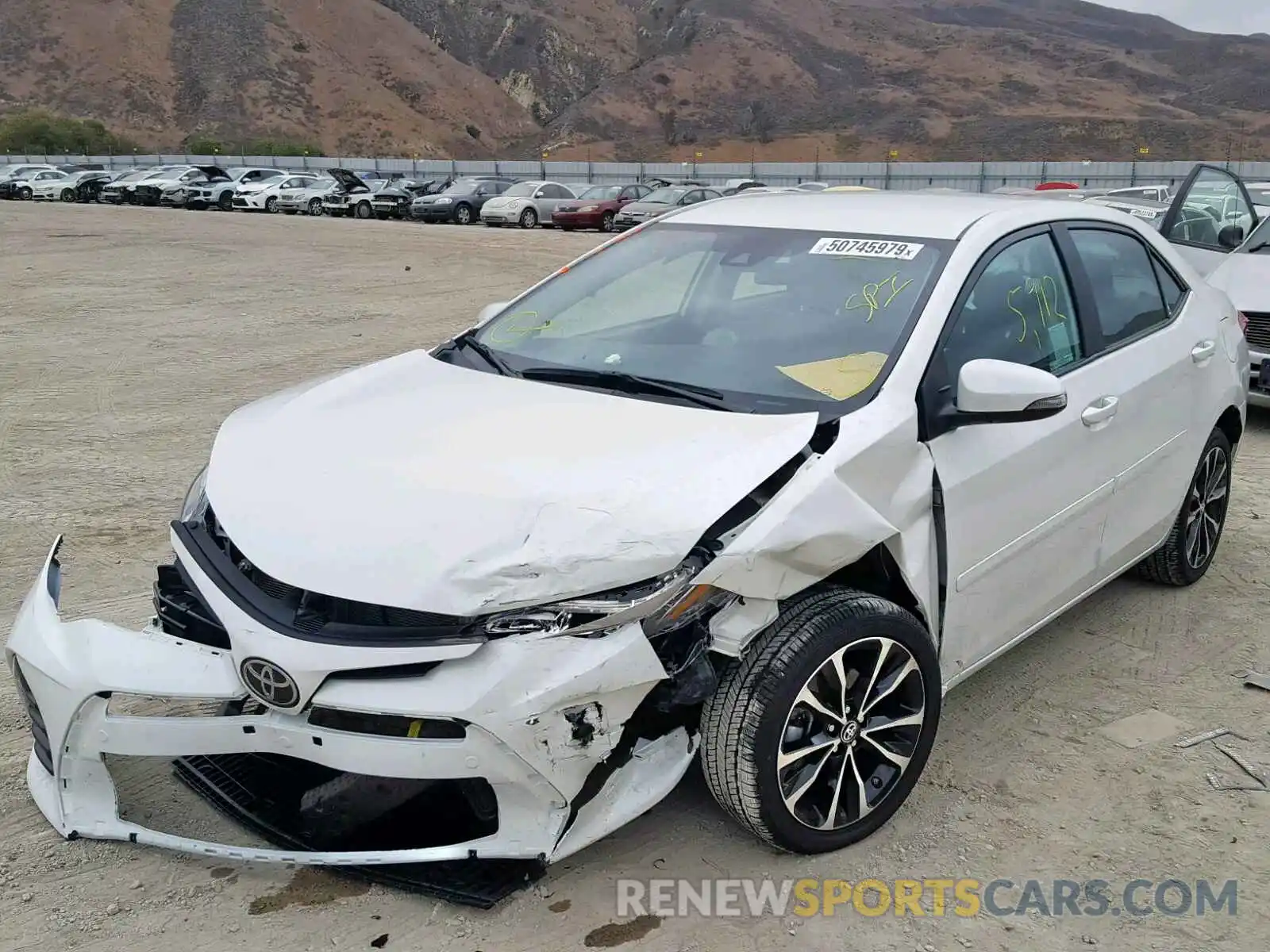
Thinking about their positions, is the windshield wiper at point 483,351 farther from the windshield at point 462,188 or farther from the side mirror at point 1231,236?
the windshield at point 462,188

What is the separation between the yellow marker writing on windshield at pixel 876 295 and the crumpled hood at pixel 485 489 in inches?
24.1

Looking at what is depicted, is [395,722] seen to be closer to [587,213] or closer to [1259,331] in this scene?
[1259,331]

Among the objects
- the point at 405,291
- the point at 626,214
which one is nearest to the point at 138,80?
the point at 626,214

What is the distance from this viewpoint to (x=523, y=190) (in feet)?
102

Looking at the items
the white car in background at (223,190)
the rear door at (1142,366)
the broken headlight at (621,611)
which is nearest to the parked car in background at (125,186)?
the white car in background at (223,190)

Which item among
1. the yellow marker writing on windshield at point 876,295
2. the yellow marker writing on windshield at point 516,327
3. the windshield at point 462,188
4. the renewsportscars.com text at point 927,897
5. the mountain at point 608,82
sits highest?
the mountain at point 608,82

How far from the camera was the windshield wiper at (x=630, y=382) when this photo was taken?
3.29 meters

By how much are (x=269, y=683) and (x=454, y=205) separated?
30.5 meters

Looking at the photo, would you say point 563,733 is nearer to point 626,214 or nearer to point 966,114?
point 626,214

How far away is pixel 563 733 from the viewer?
2.55 metres

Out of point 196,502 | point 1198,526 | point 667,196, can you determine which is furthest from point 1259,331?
point 667,196

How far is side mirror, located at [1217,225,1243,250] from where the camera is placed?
8.39m

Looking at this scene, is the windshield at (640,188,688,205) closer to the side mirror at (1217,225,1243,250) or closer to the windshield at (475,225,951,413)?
the side mirror at (1217,225,1243,250)

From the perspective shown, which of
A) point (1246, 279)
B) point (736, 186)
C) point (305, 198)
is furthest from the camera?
point (305, 198)
